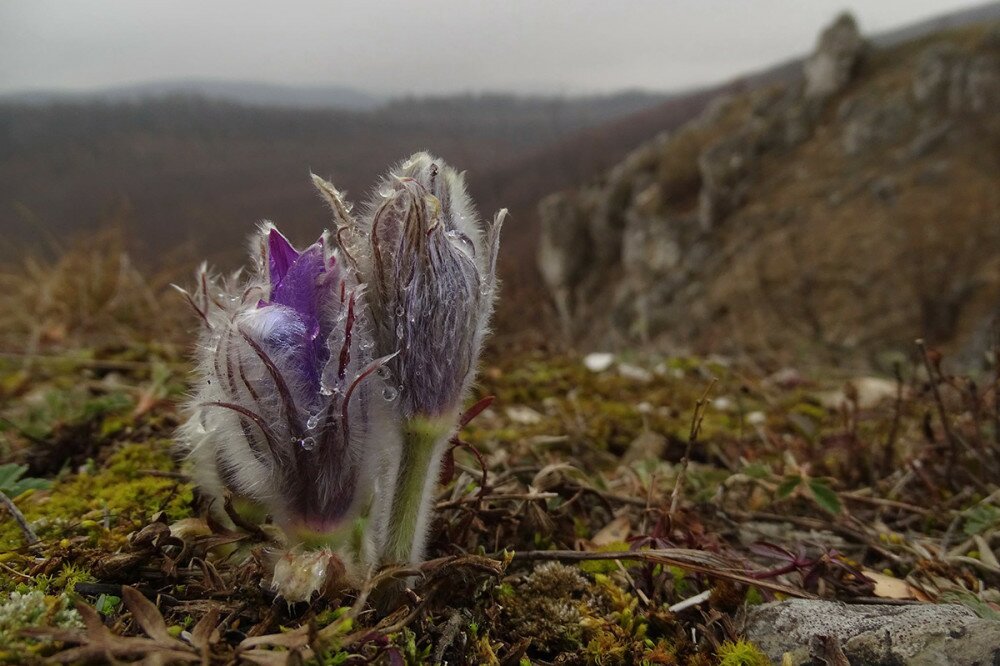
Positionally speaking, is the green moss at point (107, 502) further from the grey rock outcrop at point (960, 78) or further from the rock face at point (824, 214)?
the grey rock outcrop at point (960, 78)

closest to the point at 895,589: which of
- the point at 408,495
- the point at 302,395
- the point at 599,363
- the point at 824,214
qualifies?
the point at 408,495

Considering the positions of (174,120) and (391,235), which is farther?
(174,120)

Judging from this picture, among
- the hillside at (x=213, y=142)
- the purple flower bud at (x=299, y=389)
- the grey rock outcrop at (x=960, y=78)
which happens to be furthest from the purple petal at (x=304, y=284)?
the hillside at (x=213, y=142)

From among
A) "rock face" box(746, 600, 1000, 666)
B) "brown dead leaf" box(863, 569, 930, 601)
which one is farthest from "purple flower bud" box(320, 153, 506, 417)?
"brown dead leaf" box(863, 569, 930, 601)

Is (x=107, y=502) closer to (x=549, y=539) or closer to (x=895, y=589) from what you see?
(x=549, y=539)

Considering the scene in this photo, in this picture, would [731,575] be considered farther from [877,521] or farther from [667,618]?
[877,521]

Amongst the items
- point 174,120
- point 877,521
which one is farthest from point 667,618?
point 174,120
